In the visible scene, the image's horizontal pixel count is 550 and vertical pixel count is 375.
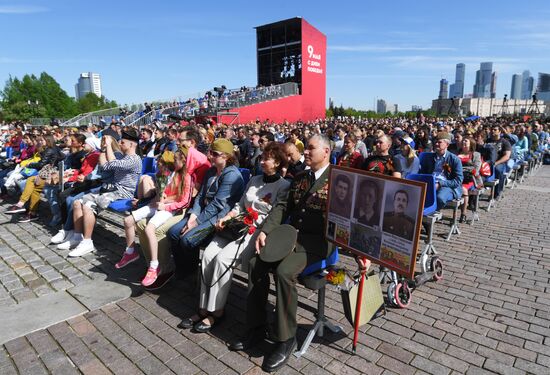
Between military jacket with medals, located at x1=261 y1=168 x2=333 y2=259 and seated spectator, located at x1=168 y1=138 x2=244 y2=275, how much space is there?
86 centimetres

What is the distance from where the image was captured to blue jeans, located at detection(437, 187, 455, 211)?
540 centimetres

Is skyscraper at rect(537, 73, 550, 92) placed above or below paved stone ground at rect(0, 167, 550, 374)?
above

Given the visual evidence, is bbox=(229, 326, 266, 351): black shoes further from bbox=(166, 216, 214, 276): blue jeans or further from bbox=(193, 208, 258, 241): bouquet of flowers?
bbox=(166, 216, 214, 276): blue jeans

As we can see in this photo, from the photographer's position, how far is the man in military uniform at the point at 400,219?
96.7 inches

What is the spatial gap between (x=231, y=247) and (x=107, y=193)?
3.01 metres

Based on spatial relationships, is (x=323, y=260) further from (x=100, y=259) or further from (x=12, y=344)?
(x=100, y=259)

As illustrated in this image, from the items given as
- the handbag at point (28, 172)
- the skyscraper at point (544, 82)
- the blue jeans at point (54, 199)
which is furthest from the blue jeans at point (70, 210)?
the skyscraper at point (544, 82)

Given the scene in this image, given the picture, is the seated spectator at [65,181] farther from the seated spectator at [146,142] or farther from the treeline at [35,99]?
the treeline at [35,99]

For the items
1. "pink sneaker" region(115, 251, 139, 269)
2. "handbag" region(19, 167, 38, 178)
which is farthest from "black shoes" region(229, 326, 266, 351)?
"handbag" region(19, 167, 38, 178)

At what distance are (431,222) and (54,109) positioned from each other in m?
82.5

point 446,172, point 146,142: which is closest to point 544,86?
point 146,142

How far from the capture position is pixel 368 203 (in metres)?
2.73

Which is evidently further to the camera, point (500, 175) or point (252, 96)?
point (252, 96)

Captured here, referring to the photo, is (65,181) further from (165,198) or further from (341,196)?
(341,196)
